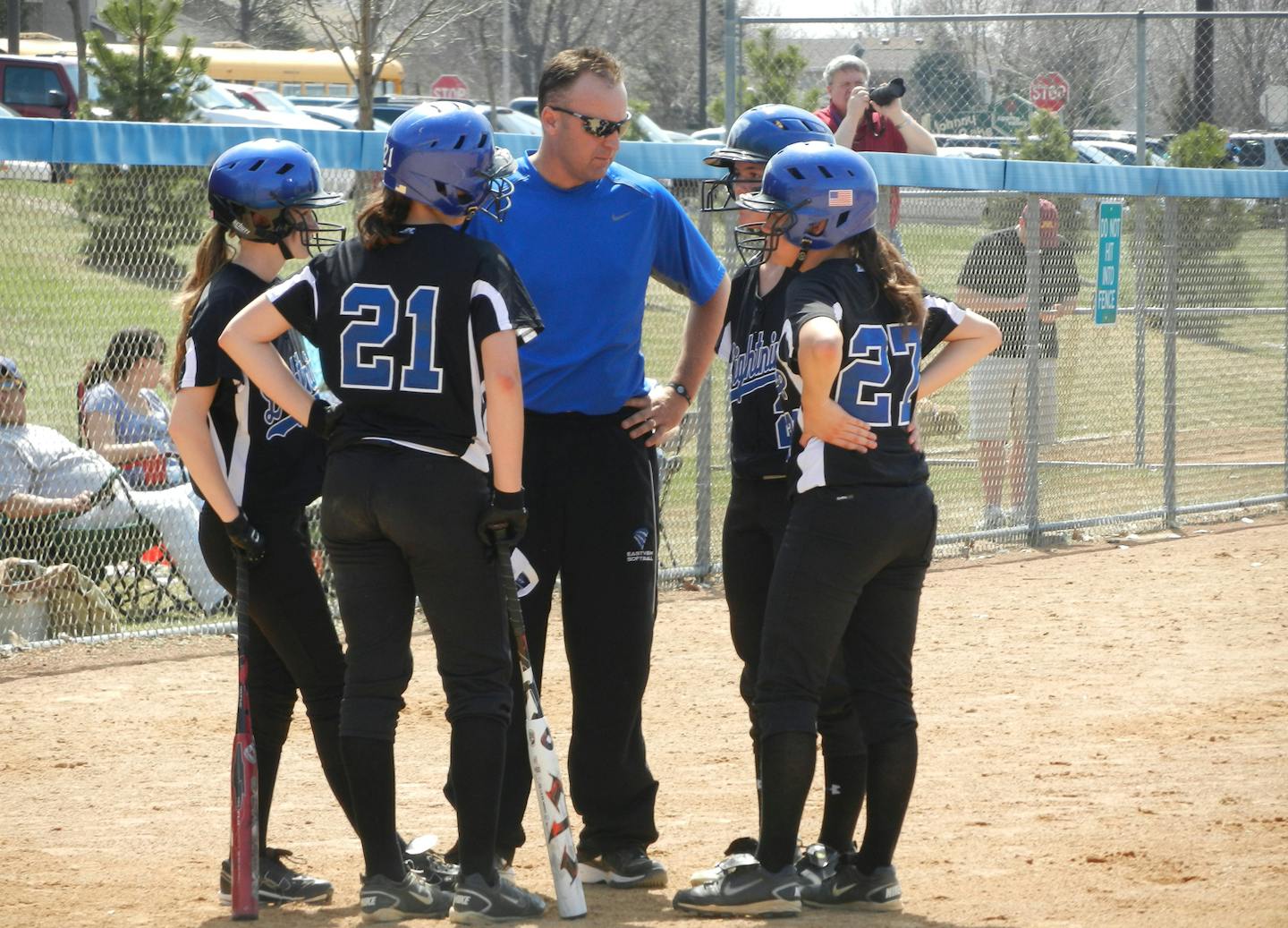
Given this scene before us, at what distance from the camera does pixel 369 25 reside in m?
19.1

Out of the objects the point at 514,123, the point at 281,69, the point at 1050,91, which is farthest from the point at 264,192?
the point at 281,69

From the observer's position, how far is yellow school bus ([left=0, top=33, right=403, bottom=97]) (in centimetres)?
3450

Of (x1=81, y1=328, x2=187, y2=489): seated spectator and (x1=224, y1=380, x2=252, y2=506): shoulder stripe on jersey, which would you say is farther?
(x1=81, y1=328, x2=187, y2=489): seated spectator

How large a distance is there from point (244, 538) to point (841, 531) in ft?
4.79

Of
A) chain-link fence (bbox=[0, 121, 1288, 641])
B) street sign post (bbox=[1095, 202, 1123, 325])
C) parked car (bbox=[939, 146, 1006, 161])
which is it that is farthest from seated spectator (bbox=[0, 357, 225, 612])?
parked car (bbox=[939, 146, 1006, 161])

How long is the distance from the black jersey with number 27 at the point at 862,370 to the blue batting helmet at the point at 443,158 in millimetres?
814

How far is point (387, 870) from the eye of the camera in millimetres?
4016

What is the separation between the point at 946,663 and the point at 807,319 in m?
3.74

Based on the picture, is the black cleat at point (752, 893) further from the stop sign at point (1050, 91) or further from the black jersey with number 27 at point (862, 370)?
the stop sign at point (1050, 91)

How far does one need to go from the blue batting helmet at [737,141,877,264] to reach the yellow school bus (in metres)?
30.6

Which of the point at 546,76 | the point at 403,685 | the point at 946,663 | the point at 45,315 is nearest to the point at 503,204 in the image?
the point at 546,76

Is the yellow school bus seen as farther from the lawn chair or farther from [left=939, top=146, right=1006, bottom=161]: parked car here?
the lawn chair

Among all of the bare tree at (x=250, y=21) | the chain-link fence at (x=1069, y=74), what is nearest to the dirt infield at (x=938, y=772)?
the chain-link fence at (x=1069, y=74)

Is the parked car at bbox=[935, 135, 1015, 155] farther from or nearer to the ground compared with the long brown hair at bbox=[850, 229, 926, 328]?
farther from the ground
